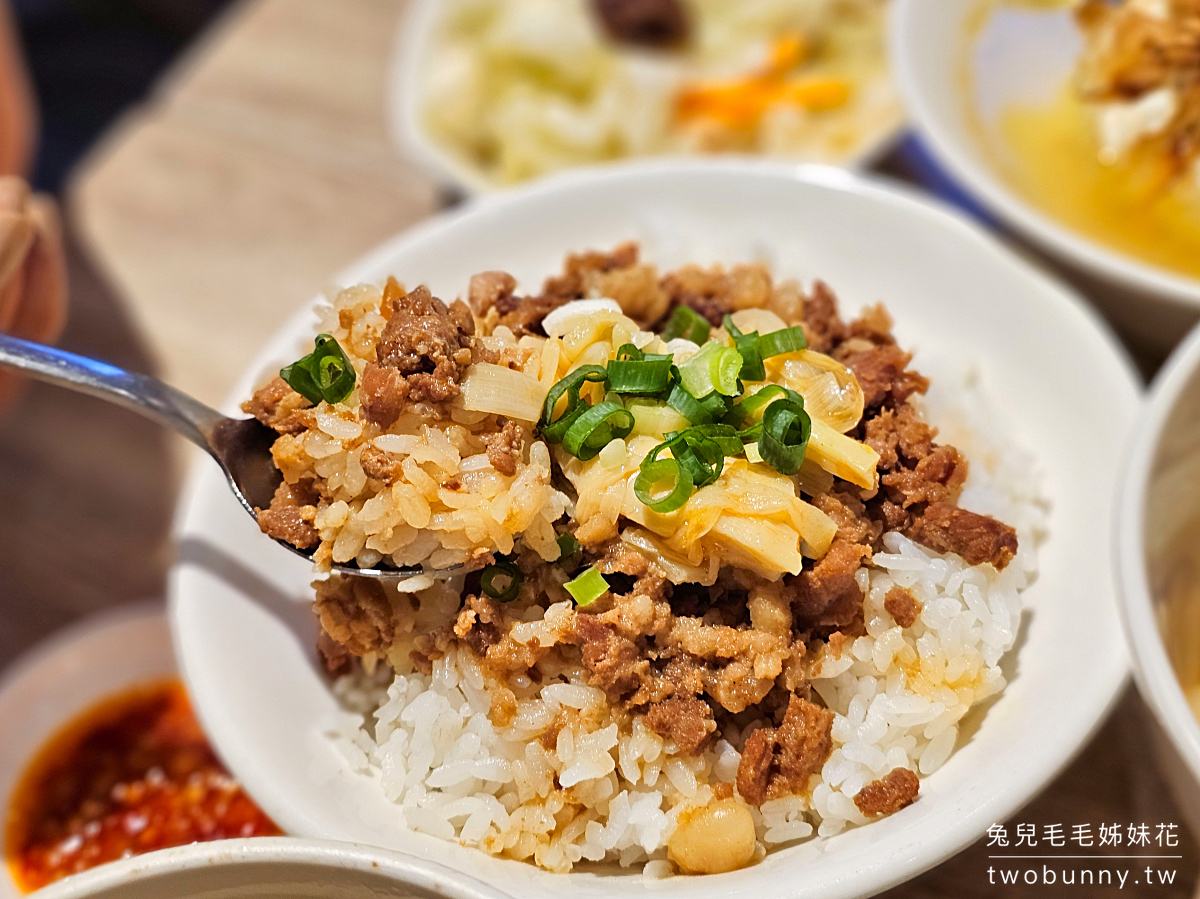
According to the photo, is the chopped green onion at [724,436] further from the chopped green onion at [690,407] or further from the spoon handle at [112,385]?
the spoon handle at [112,385]

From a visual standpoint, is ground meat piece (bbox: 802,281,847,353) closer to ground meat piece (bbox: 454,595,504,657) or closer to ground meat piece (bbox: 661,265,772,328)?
ground meat piece (bbox: 661,265,772,328)

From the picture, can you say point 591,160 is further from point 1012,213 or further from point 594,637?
point 594,637

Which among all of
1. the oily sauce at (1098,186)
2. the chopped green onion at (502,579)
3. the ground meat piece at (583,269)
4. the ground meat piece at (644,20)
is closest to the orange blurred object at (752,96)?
the ground meat piece at (644,20)

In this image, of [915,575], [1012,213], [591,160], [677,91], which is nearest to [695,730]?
[915,575]

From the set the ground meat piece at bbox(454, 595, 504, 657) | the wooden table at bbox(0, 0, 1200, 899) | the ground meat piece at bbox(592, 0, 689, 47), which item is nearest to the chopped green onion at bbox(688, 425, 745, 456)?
the ground meat piece at bbox(454, 595, 504, 657)

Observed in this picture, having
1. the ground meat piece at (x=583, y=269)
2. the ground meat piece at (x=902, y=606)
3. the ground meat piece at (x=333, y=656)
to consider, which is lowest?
the ground meat piece at (x=333, y=656)


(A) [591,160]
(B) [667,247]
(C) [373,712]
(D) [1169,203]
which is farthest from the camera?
(A) [591,160]

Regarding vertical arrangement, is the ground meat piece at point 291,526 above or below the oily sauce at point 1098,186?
below
